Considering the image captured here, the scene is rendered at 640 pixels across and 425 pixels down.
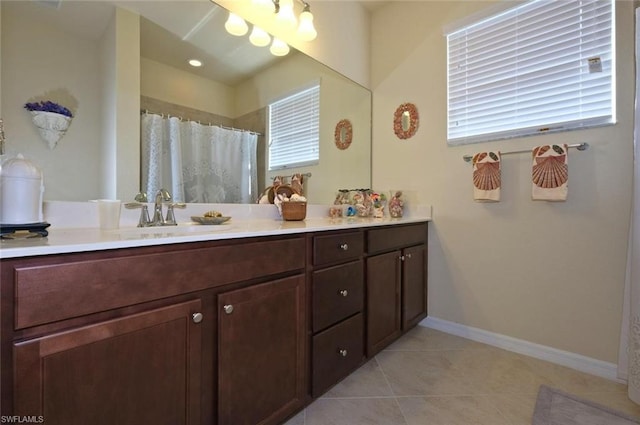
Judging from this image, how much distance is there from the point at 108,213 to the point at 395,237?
1.50 meters

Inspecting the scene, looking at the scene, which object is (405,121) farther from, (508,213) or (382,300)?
(382,300)

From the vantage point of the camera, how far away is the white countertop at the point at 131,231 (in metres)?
0.67

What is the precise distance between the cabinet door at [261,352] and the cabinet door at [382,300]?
0.54 meters

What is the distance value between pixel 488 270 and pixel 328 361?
4.36ft

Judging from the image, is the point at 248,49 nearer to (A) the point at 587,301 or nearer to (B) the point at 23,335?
(B) the point at 23,335

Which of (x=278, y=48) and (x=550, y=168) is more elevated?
(x=278, y=48)

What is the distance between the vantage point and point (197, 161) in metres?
1.52

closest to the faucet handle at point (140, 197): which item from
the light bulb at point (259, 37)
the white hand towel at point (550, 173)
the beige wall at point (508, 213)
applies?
the light bulb at point (259, 37)

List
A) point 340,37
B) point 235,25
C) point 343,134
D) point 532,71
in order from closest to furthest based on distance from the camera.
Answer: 1. point 235,25
2. point 532,71
3. point 340,37
4. point 343,134

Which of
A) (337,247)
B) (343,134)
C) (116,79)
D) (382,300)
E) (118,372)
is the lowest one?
(382,300)

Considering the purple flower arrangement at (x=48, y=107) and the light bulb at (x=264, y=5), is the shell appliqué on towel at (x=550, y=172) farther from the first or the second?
the purple flower arrangement at (x=48, y=107)

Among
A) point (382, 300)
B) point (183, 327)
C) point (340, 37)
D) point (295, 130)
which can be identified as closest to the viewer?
point (183, 327)

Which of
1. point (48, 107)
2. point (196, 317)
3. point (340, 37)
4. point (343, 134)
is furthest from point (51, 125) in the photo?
point (340, 37)

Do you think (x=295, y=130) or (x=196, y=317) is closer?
(x=196, y=317)
